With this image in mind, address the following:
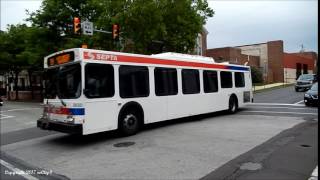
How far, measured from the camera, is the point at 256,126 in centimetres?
1238

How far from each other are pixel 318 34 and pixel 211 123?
430 inches

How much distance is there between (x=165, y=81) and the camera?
510 inches

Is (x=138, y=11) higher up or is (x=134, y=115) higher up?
(x=138, y=11)

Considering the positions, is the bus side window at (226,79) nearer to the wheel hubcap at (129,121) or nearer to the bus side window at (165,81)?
the bus side window at (165,81)

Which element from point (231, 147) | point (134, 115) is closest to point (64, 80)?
point (134, 115)

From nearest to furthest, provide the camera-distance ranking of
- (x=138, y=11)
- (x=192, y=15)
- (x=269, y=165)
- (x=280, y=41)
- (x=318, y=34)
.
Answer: (x=318, y=34), (x=269, y=165), (x=138, y=11), (x=192, y=15), (x=280, y=41)

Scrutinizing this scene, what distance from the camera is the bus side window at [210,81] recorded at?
49.5 feet

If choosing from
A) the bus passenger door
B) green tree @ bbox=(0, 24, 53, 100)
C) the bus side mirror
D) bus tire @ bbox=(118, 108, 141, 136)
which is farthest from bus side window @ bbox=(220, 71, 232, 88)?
green tree @ bbox=(0, 24, 53, 100)

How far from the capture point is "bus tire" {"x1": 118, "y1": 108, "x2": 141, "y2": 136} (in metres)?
11.1

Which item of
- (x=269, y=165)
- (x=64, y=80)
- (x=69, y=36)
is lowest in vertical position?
(x=269, y=165)

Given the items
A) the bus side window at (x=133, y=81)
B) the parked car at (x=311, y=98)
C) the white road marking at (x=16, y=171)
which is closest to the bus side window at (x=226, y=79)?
the bus side window at (x=133, y=81)

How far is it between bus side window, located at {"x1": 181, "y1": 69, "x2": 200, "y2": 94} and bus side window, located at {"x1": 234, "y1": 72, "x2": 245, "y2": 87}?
347 centimetres

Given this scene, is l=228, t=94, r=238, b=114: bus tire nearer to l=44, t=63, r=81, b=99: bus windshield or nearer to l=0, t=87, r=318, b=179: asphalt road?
Answer: l=0, t=87, r=318, b=179: asphalt road

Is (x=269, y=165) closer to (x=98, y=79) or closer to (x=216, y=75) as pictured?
(x=98, y=79)
